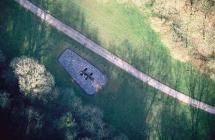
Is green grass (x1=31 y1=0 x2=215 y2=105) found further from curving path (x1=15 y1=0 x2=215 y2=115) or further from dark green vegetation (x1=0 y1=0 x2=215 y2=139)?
curving path (x1=15 y1=0 x2=215 y2=115)

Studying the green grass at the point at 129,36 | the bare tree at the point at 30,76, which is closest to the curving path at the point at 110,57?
the green grass at the point at 129,36

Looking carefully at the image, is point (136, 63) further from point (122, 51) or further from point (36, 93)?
point (36, 93)

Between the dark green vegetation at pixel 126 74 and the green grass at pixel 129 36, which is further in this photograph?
the green grass at pixel 129 36

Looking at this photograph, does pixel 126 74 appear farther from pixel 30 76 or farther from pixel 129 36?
pixel 30 76

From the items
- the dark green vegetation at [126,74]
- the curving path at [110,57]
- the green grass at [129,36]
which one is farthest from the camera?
the green grass at [129,36]

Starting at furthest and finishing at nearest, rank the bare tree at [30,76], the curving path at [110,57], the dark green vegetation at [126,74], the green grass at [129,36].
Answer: the green grass at [129,36] → the curving path at [110,57] → the dark green vegetation at [126,74] → the bare tree at [30,76]

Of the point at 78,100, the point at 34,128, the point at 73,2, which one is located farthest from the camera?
the point at 73,2

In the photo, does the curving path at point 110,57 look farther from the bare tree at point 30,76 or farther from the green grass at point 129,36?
the bare tree at point 30,76

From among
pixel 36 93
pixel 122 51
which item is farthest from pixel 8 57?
pixel 122 51
